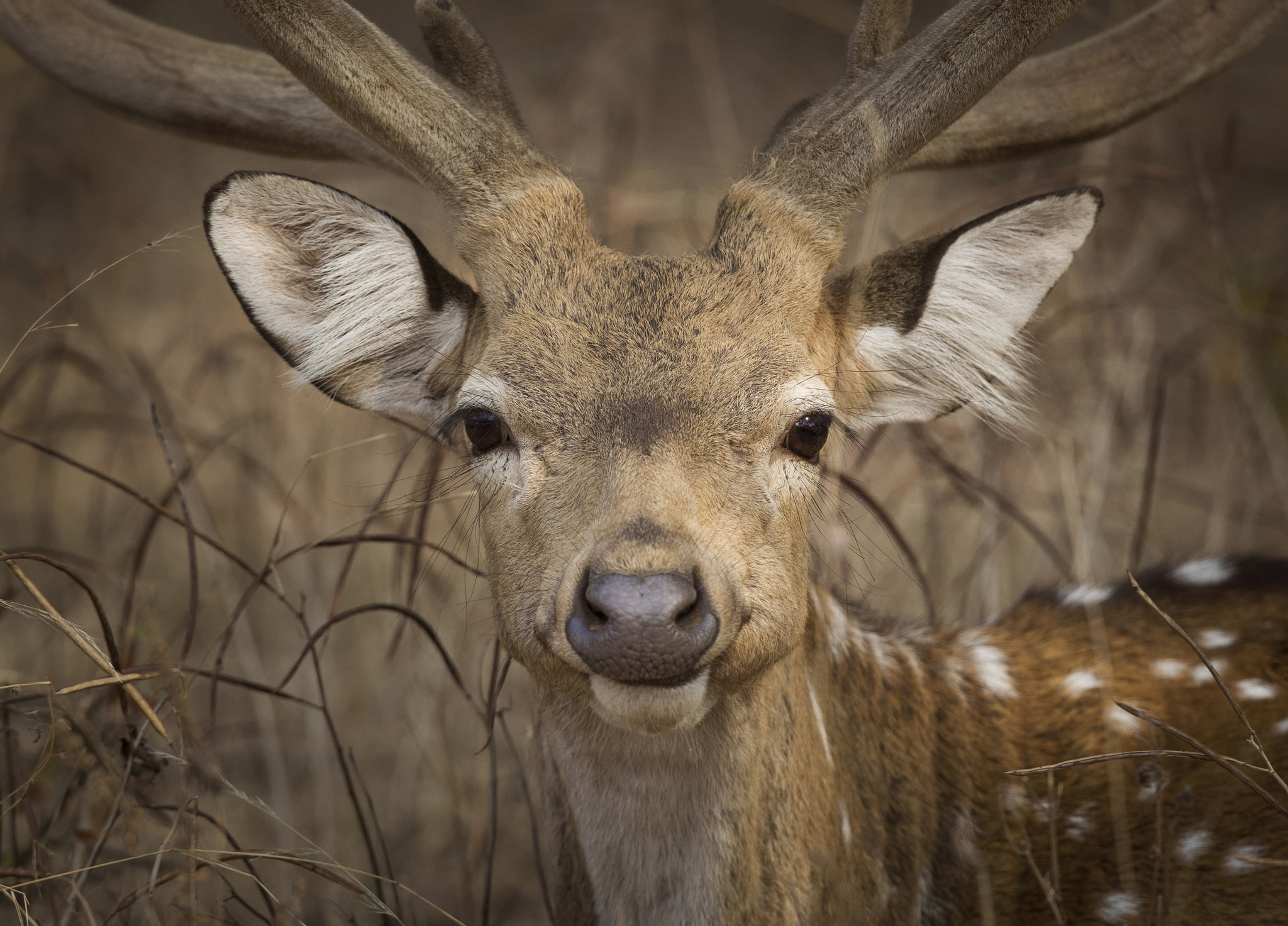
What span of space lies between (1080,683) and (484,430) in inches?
77.1

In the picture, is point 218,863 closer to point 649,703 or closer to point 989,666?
point 649,703

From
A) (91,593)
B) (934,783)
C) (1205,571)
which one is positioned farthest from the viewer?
(1205,571)

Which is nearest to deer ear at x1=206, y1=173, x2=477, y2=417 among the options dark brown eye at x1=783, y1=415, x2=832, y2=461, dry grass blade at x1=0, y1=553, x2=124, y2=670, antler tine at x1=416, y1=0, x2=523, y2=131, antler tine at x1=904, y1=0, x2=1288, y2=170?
antler tine at x1=416, y1=0, x2=523, y2=131

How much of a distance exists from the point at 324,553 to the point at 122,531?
1.50 m

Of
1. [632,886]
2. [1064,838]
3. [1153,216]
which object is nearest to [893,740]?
[1064,838]

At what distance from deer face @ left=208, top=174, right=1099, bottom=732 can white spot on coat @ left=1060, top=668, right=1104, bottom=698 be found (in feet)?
2.97

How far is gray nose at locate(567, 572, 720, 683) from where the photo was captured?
1.96m

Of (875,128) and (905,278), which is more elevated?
(875,128)

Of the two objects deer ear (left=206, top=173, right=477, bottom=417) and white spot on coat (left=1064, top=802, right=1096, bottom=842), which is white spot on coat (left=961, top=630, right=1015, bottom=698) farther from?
deer ear (left=206, top=173, right=477, bottom=417)

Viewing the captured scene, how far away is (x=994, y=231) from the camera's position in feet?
8.70

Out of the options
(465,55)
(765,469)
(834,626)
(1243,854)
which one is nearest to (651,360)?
(765,469)

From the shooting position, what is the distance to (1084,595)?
11.5ft

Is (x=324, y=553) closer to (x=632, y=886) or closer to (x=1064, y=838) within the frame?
(x=632, y=886)

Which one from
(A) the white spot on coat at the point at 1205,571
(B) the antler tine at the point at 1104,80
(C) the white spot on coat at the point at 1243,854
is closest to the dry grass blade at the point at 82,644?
(B) the antler tine at the point at 1104,80
